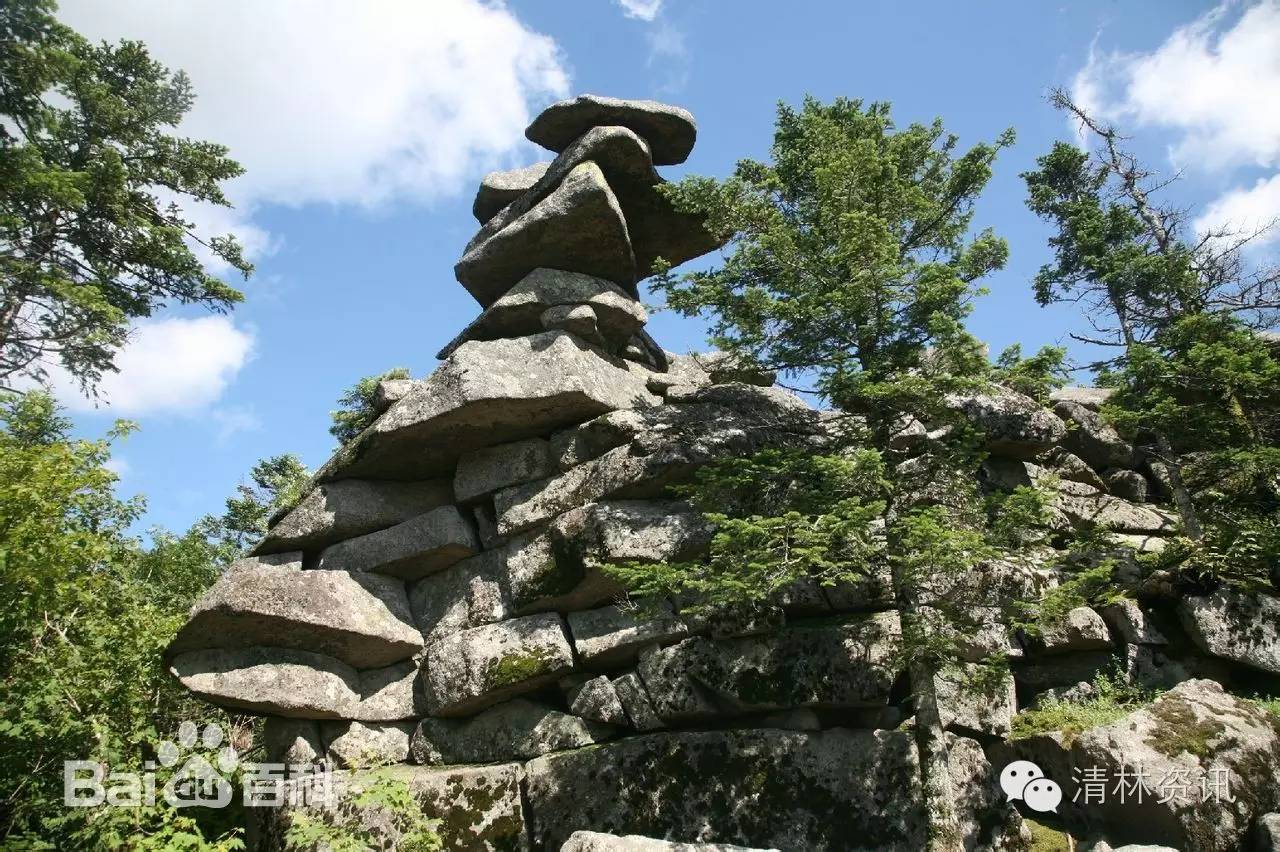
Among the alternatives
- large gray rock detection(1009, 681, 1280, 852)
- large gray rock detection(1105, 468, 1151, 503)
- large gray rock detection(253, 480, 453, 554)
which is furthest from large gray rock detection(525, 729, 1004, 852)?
large gray rock detection(1105, 468, 1151, 503)

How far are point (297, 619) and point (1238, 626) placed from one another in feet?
56.3

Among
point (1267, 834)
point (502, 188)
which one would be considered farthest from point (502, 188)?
point (1267, 834)

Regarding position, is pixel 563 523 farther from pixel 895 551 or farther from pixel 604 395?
pixel 895 551

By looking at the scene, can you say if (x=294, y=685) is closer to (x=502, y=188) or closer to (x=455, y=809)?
(x=455, y=809)

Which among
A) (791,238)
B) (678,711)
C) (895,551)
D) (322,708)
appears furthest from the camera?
(322,708)

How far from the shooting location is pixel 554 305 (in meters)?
18.1

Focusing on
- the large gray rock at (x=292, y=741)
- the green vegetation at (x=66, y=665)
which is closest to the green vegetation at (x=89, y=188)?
the green vegetation at (x=66, y=665)

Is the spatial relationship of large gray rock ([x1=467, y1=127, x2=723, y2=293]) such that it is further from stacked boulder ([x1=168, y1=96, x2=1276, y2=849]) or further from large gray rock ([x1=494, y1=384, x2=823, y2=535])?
large gray rock ([x1=494, y1=384, x2=823, y2=535])

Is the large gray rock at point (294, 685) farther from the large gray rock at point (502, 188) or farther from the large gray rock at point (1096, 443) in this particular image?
the large gray rock at point (1096, 443)

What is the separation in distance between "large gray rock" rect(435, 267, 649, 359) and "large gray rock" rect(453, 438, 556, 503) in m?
3.54

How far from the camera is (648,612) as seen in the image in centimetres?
1136

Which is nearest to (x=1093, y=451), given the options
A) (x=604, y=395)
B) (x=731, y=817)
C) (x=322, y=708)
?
(x=604, y=395)

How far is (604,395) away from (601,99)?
346 inches

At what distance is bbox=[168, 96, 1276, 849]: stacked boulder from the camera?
1134 cm
